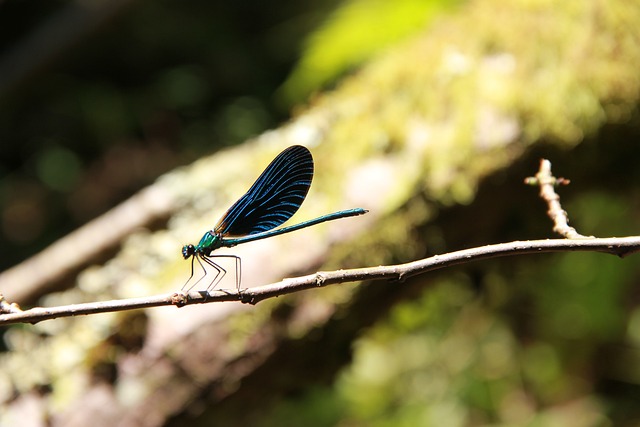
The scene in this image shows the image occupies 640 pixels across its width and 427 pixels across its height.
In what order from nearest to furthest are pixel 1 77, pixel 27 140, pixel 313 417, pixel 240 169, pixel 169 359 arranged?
pixel 169 359, pixel 240 169, pixel 313 417, pixel 1 77, pixel 27 140

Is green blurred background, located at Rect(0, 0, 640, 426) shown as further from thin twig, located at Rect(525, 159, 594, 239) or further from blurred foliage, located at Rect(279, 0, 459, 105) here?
thin twig, located at Rect(525, 159, 594, 239)

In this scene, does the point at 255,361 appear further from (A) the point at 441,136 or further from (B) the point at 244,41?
(B) the point at 244,41

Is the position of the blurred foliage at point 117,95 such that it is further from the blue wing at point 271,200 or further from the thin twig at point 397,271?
the thin twig at point 397,271

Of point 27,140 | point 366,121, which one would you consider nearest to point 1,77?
point 27,140

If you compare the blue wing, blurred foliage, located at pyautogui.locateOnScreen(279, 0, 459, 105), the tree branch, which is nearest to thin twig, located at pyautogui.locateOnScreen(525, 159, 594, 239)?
the tree branch

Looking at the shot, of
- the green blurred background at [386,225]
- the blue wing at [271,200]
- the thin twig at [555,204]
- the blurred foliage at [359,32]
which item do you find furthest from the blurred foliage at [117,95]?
the thin twig at [555,204]
